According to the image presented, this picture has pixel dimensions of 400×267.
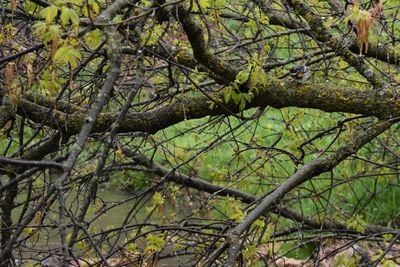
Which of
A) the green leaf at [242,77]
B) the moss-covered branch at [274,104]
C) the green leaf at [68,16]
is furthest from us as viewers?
the moss-covered branch at [274,104]

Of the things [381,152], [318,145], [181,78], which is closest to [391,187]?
[381,152]

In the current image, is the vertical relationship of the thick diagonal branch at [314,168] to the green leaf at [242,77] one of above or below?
below

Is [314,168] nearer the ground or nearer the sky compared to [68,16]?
nearer the ground

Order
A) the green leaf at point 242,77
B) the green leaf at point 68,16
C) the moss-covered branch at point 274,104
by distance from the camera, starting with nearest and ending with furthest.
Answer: the green leaf at point 68,16
the green leaf at point 242,77
the moss-covered branch at point 274,104

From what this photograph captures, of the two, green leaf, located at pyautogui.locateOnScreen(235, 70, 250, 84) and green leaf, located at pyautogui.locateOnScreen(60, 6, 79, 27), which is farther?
green leaf, located at pyautogui.locateOnScreen(235, 70, 250, 84)

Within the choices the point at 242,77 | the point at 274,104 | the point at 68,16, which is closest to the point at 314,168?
the point at 274,104

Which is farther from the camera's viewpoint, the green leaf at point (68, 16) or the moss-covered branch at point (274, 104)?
the moss-covered branch at point (274, 104)

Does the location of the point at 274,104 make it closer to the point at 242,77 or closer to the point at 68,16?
the point at 242,77

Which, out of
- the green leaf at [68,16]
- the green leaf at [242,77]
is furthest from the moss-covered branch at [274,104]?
the green leaf at [68,16]

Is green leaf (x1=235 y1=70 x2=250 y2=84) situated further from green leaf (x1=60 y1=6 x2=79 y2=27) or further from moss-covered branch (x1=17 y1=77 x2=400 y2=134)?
green leaf (x1=60 y1=6 x2=79 y2=27)

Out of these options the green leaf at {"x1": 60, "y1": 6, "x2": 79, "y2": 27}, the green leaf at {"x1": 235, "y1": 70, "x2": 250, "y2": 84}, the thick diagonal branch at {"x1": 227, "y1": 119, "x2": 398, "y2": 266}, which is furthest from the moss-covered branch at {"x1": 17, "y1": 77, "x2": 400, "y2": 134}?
the green leaf at {"x1": 60, "y1": 6, "x2": 79, "y2": 27}

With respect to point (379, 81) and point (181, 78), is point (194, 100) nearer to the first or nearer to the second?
point (379, 81)

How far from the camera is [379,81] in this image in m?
3.45

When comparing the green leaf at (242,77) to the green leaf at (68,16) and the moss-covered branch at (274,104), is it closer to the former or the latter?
the moss-covered branch at (274,104)
